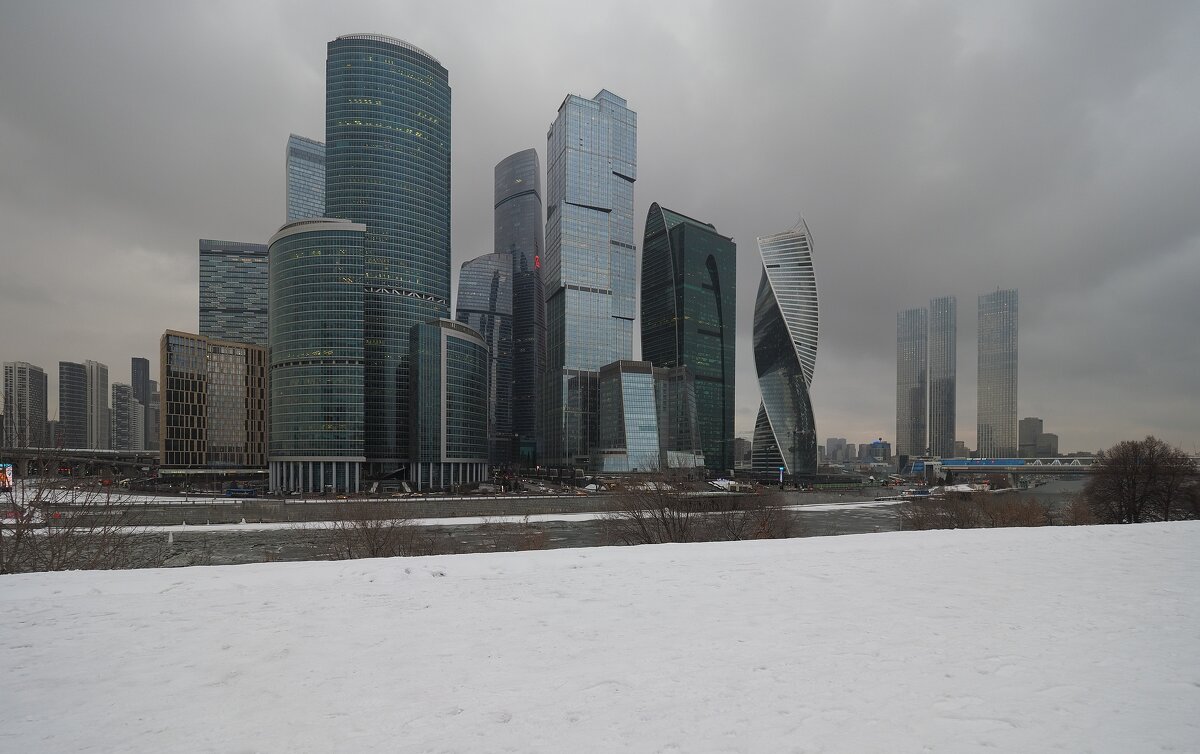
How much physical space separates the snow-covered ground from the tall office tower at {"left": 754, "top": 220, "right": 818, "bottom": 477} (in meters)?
163

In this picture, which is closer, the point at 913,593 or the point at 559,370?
the point at 913,593

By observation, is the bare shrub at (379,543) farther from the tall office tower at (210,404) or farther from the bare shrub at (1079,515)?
the tall office tower at (210,404)

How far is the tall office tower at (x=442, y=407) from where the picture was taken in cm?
12375

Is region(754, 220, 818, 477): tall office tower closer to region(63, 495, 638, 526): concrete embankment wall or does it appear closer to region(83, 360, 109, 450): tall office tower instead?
region(63, 495, 638, 526): concrete embankment wall

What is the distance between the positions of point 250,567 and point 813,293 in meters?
174

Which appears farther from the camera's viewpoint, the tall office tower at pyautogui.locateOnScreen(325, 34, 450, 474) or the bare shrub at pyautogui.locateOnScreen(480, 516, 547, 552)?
the tall office tower at pyautogui.locateOnScreen(325, 34, 450, 474)

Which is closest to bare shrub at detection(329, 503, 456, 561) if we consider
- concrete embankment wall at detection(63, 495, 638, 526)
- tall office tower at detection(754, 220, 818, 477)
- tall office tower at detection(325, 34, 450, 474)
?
concrete embankment wall at detection(63, 495, 638, 526)

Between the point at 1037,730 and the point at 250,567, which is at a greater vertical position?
the point at 1037,730

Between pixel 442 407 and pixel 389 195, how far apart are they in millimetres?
57226

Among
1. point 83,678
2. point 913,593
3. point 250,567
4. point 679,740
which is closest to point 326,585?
point 250,567

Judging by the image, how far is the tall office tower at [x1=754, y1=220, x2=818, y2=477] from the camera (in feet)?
542

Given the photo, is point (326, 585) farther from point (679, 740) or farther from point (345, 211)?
point (345, 211)

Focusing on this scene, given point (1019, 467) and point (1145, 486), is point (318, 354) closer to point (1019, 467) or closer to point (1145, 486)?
point (1145, 486)

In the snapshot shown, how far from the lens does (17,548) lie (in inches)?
669
